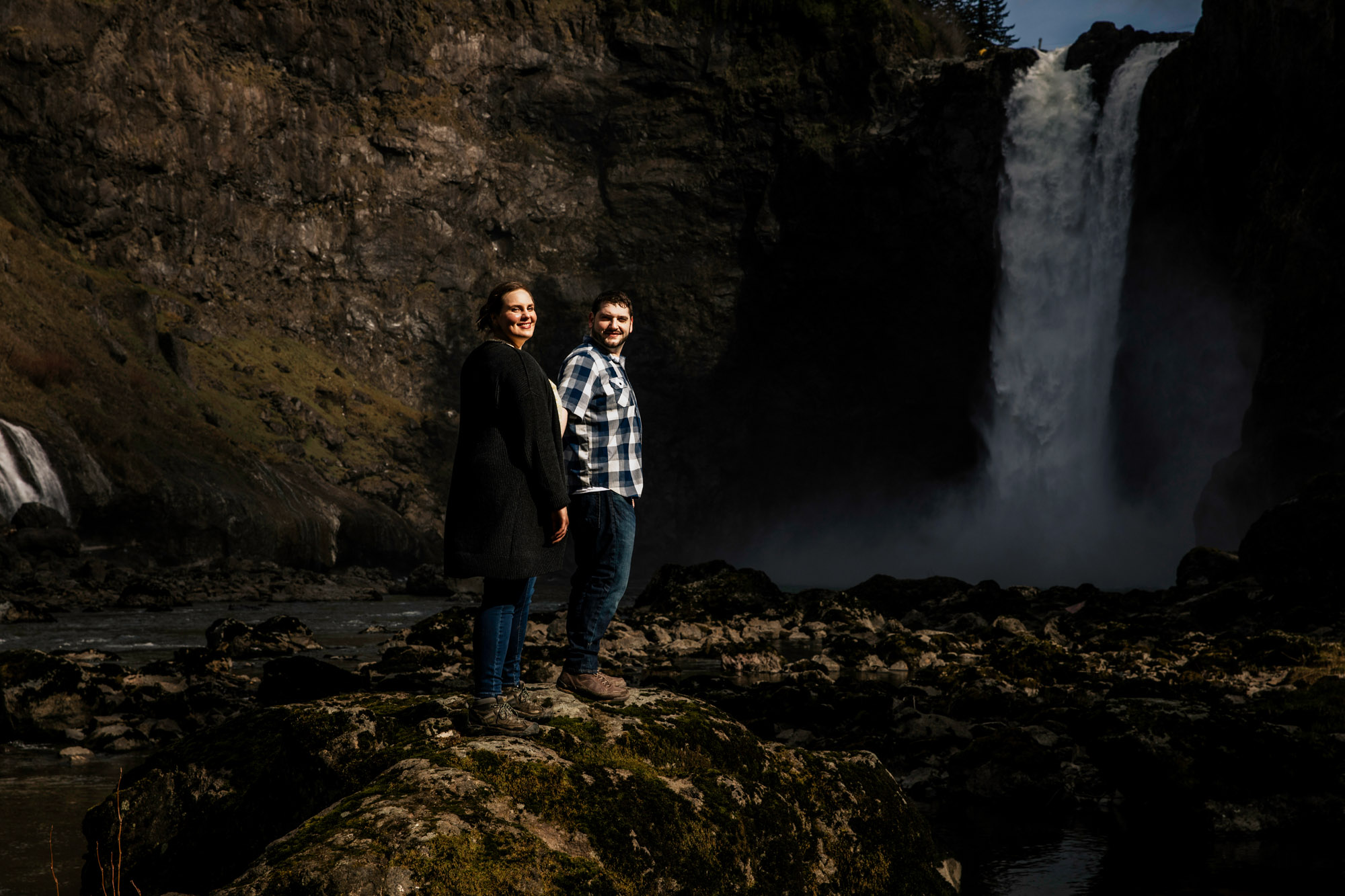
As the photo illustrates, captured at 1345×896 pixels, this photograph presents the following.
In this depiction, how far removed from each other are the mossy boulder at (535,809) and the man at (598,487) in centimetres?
44

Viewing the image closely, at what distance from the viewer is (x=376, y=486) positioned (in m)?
52.1

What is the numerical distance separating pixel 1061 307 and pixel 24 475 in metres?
39.8

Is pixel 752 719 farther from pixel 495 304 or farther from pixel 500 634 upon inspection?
pixel 495 304

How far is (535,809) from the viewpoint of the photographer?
3.85m

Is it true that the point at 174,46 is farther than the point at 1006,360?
Yes

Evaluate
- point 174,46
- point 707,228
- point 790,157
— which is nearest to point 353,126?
point 174,46

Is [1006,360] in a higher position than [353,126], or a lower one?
lower

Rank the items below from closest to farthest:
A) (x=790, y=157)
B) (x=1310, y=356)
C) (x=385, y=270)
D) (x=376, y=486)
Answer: (x=1310, y=356) < (x=376, y=486) < (x=790, y=157) < (x=385, y=270)

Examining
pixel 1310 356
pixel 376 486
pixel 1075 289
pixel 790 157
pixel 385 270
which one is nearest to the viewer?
pixel 1310 356

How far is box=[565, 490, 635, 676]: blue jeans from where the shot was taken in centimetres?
541

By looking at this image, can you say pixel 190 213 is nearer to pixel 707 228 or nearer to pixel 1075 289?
pixel 707 228


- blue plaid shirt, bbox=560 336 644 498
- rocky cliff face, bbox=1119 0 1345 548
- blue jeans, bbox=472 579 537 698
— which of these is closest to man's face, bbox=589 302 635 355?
blue plaid shirt, bbox=560 336 644 498

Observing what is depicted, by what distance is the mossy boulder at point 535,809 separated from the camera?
344 cm

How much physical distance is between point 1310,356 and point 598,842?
33766 millimetres
